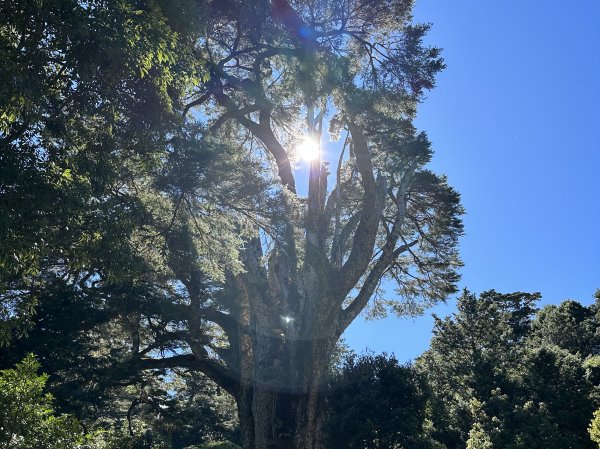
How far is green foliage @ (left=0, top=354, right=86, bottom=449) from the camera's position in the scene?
15.5 ft

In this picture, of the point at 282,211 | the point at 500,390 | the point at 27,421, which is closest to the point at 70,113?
the point at 27,421

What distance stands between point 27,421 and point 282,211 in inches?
365

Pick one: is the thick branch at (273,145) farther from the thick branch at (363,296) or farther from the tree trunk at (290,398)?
the tree trunk at (290,398)

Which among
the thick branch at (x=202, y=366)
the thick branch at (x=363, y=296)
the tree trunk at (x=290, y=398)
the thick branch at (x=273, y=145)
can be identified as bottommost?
the tree trunk at (x=290, y=398)

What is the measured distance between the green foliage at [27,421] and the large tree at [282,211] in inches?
221

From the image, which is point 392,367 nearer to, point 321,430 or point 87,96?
point 321,430

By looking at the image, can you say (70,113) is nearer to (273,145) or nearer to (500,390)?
(273,145)

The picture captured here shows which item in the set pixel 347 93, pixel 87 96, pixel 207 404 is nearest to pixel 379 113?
pixel 347 93

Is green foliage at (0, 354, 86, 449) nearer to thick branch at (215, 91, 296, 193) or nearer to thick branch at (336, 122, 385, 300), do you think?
thick branch at (336, 122, 385, 300)

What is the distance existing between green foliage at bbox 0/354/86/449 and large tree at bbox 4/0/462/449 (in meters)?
5.63

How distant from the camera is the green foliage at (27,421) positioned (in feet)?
15.5

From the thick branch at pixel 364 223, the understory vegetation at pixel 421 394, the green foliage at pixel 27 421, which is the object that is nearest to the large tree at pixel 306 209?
the thick branch at pixel 364 223

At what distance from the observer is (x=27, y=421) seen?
4863 mm

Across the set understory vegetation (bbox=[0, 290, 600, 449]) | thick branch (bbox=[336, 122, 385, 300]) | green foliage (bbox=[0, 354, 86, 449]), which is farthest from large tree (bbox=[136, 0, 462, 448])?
green foliage (bbox=[0, 354, 86, 449])
